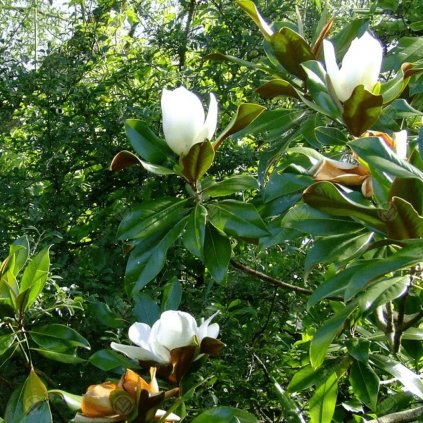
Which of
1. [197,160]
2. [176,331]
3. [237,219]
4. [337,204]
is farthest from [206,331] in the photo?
[337,204]

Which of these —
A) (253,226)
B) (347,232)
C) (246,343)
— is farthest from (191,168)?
(246,343)

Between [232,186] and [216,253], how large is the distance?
0.13 meters

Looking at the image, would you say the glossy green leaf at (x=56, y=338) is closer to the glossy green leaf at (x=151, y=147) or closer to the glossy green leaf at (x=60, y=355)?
the glossy green leaf at (x=60, y=355)

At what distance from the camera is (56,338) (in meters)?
1.70

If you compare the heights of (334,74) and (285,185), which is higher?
(334,74)

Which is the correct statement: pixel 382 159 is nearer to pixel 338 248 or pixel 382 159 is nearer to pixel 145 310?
pixel 338 248

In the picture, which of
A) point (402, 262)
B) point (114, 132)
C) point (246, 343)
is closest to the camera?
point (402, 262)

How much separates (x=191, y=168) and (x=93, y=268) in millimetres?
1401

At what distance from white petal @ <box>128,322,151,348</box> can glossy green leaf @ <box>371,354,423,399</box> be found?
56 centimetres

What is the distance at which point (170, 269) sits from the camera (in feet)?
8.86

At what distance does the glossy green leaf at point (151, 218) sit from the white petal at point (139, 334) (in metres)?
0.17

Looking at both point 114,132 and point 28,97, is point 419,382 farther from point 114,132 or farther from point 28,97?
point 28,97

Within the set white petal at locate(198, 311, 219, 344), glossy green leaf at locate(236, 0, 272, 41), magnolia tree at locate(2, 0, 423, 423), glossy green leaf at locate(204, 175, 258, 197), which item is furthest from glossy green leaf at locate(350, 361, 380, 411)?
glossy green leaf at locate(236, 0, 272, 41)

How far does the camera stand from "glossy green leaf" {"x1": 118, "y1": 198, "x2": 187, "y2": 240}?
4.72ft
